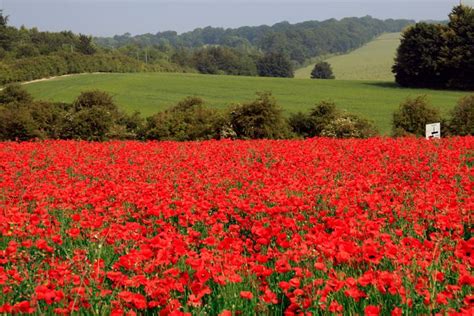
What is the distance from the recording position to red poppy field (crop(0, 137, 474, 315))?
3.69 metres

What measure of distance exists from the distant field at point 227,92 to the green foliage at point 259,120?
20.0 m

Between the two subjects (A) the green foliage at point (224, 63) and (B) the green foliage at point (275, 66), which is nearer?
(B) the green foliage at point (275, 66)

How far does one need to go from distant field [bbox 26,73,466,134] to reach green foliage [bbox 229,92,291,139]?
20.0 meters

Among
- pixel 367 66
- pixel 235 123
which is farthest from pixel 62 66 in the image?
pixel 235 123

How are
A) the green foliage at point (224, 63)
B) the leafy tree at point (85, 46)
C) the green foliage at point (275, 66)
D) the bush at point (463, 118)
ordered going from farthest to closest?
the green foliage at point (224, 63)
the green foliage at point (275, 66)
the leafy tree at point (85, 46)
the bush at point (463, 118)

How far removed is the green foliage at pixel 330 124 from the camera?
2256cm

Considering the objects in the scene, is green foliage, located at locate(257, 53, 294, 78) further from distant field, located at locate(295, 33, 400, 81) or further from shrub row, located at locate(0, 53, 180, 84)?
shrub row, located at locate(0, 53, 180, 84)

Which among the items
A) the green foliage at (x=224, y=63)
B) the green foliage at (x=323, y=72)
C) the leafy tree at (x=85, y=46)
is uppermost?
the leafy tree at (x=85, y=46)

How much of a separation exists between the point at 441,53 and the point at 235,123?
139ft

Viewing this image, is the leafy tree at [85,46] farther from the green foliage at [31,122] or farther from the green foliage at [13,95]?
the green foliage at [31,122]

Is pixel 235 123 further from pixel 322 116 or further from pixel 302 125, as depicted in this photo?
pixel 322 116

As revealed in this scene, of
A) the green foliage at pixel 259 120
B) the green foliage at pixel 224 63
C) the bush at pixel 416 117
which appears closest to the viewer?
the green foliage at pixel 259 120

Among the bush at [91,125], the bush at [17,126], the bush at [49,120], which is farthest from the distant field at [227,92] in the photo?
the bush at [17,126]

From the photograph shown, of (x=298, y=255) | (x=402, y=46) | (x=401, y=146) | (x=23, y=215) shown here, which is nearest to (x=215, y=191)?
(x=23, y=215)
